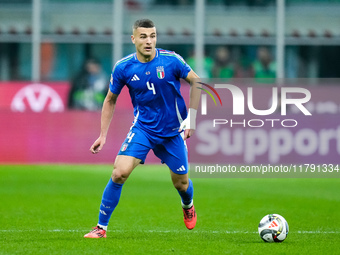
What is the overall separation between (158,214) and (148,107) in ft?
8.21

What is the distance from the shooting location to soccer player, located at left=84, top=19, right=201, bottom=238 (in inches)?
315

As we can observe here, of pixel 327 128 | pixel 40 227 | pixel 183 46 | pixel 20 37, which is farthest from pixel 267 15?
pixel 40 227

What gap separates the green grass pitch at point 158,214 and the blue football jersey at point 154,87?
1135mm

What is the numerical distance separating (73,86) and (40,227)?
11327mm

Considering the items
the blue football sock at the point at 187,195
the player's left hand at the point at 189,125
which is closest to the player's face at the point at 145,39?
the player's left hand at the point at 189,125

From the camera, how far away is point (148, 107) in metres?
8.20

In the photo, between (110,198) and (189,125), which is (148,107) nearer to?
(189,125)

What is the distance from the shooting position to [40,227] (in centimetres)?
893

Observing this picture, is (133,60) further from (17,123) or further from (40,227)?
(17,123)

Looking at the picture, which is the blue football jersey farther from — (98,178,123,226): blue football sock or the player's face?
→ (98,178,123,226): blue football sock

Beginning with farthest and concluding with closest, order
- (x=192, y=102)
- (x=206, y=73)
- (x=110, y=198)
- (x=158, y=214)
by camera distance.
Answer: (x=206, y=73) < (x=158, y=214) < (x=192, y=102) < (x=110, y=198)

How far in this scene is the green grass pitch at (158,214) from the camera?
7.57 meters

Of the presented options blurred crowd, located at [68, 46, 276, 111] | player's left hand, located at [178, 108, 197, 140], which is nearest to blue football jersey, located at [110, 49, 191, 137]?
player's left hand, located at [178, 108, 197, 140]

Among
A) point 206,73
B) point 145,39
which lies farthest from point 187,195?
point 206,73
